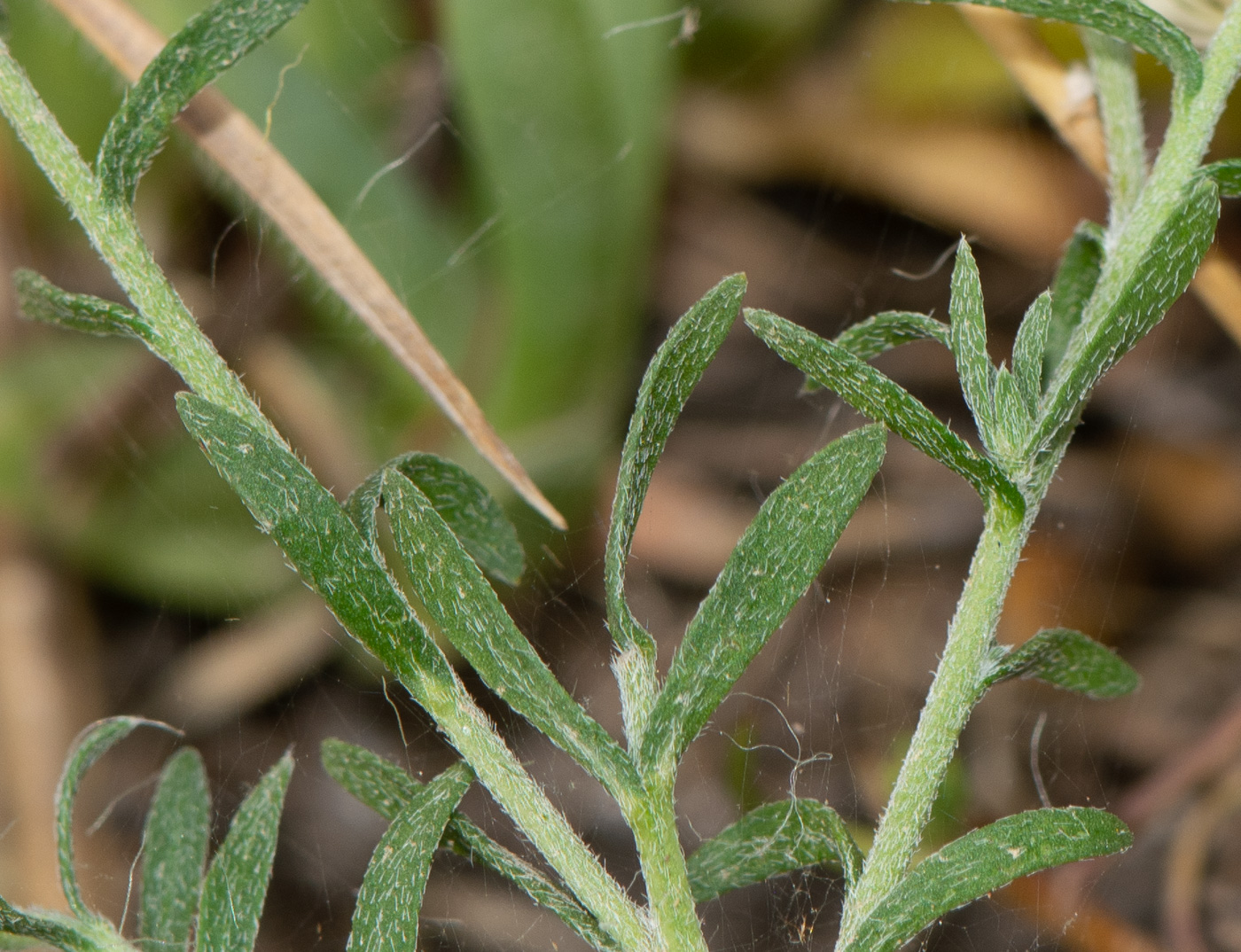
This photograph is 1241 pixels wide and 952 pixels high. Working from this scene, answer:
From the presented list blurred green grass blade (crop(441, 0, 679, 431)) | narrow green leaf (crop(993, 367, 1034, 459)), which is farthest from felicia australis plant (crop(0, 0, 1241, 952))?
blurred green grass blade (crop(441, 0, 679, 431))

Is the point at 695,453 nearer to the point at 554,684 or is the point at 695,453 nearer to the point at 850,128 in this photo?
the point at 850,128

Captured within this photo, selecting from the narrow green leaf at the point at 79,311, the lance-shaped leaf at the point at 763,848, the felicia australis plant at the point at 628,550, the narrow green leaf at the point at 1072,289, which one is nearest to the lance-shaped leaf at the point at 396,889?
the felicia australis plant at the point at 628,550

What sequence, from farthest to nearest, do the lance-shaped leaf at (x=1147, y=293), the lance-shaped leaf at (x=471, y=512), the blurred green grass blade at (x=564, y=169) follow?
the blurred green grass blade at (x=564, y=169), the lance-shaped leaf at (x=471, y=512), the lance-shaped leaf at (x=1147, y=293)

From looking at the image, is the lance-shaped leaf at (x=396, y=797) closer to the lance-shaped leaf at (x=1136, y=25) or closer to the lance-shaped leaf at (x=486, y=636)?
the lance-shaped leaf at (x=486, y=636)

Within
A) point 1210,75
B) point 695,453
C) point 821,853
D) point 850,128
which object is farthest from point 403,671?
point 850,128

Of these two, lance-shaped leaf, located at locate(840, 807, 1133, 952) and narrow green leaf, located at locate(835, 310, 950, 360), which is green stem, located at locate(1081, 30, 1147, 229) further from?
lance-shaped leaf, located at locate(840, 807, 1133, 952)

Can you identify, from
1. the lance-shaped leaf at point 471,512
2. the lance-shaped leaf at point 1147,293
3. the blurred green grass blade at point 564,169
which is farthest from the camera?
the blurred green grass blade at point 564,169
